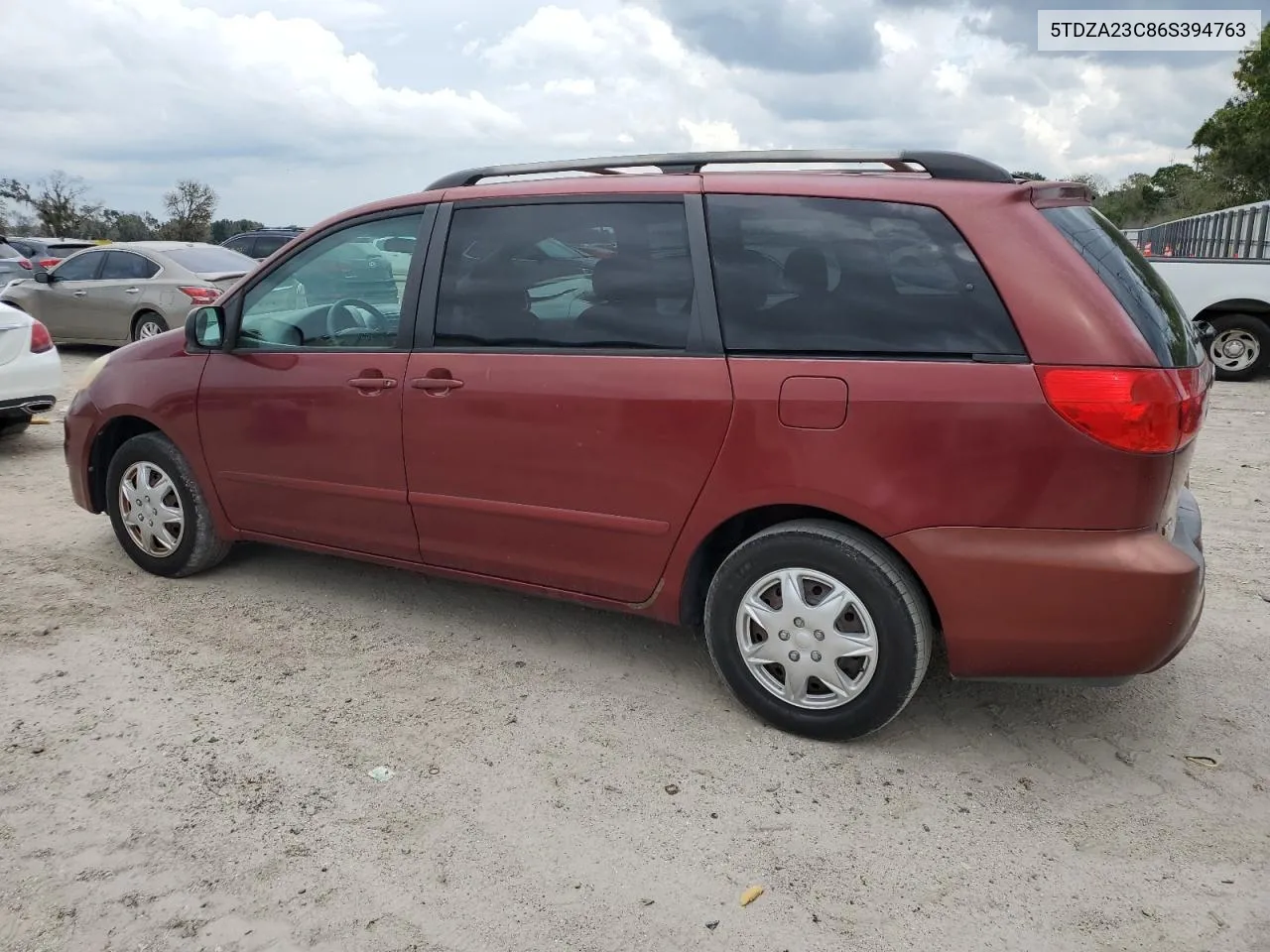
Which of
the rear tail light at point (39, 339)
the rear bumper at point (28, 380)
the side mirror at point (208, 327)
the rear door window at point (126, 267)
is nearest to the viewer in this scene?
the side mirror at point (208, 327)

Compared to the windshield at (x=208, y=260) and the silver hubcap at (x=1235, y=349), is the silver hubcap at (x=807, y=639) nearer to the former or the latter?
the silver hubcap at (x=1235, y=349)

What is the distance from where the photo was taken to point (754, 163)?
358 centimetres

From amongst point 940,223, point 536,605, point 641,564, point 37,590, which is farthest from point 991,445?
point 37,590

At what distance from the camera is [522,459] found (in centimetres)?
368

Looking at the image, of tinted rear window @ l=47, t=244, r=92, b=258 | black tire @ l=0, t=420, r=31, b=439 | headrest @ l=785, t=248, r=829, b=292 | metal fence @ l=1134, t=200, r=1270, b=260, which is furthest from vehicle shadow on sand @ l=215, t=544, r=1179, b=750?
tinted rear window @ l=47, t=244, r=92, b=258

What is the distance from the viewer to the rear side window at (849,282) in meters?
3.02

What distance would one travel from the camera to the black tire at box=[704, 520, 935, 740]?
3.11m

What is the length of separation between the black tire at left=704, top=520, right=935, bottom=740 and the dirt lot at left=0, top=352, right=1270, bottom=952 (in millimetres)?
119

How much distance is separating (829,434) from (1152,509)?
3.01ft

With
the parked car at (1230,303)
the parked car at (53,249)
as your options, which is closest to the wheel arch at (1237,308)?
the parked car at (1230,303)

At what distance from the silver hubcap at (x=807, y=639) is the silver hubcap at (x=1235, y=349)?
938 cm

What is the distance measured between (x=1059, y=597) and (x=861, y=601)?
1.82ft

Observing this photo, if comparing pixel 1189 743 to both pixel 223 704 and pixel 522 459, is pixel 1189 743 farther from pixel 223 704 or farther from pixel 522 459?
pixel 223 704

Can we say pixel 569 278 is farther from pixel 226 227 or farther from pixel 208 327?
pixel 226 227
